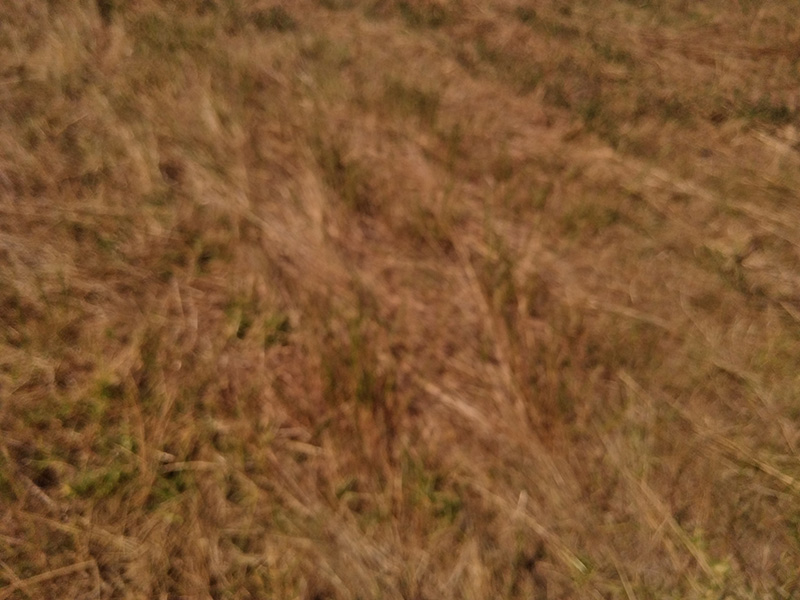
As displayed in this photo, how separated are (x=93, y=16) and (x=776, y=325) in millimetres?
2314

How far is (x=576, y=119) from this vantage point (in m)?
2.01

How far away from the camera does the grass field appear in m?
1.22

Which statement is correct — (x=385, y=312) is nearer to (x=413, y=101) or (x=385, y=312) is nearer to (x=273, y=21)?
(x=413, y=101)

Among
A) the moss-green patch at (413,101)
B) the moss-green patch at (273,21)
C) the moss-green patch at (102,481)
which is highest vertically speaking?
the moss-green patch at (273,21)

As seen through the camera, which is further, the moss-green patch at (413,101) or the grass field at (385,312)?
the moss-green patch at (413,101)

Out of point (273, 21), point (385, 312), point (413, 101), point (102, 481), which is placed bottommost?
point (102, 481)

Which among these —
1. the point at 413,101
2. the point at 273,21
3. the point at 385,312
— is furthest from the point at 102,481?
the point at 273,21

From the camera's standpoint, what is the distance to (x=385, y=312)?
155cm

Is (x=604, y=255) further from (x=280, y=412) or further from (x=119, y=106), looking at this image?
(x=119, y=106)

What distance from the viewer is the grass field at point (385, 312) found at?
4.01ft

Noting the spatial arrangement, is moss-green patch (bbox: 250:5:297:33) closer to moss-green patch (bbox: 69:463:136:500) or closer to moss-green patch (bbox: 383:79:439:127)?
moss-green patch (bbox: 383:79:439:127)

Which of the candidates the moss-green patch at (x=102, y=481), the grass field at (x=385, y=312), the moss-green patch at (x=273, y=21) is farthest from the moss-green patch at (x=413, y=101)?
the moss-green patch at (x=102, y=481)

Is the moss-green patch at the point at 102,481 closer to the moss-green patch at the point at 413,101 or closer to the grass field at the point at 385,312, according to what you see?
the grass field at the point at 385,312

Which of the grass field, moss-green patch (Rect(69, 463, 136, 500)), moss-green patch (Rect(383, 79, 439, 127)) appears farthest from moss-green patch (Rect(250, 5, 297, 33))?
moss-green patch (Rect(69, 463, 136, 500))
